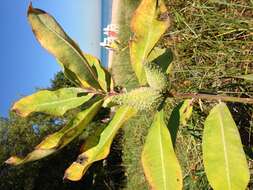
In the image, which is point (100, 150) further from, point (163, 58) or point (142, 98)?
point (163, 58)

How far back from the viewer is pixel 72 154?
9.09m

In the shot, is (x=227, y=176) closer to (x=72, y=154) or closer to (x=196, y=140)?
(x=196, y=140)

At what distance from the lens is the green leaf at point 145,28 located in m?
1.72

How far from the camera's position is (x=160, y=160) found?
66.8 inches

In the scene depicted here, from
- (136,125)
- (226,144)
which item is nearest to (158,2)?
(226,144)

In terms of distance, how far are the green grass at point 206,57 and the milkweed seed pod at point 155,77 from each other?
3.19 feet

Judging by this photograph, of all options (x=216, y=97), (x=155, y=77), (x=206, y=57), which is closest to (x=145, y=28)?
(x=155, y=77)

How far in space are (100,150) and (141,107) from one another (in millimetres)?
267

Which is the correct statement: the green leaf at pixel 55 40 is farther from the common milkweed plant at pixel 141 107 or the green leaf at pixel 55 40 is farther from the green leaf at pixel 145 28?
the green leaf at pixel 145 28

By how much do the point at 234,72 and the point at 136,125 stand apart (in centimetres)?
297

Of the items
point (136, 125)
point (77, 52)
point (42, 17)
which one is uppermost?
point (42, 17)

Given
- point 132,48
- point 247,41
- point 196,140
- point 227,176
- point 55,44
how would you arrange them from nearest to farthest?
point 227,176 < point 55,44 < point 132,48 < point 247,41 < point 196,140

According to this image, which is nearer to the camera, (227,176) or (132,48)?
(227,176)

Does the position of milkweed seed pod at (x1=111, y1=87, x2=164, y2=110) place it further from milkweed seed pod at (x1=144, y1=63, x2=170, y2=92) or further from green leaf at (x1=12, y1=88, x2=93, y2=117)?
green leaf at (x1=12, y1=88, x2=93, y2=117)
